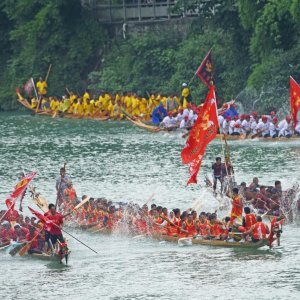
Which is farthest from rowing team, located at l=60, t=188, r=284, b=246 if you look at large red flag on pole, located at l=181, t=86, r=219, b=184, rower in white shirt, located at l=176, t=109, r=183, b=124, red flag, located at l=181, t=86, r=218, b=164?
rower in white shirt, located at l=176, t=109, r=183, b=124

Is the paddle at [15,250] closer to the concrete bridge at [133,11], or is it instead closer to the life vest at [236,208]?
the life vest at [236,208]

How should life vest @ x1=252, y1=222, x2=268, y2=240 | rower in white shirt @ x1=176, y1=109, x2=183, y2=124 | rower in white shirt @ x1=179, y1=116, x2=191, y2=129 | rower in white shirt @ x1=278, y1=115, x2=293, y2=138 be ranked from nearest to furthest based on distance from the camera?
life vest @ x1=252, y1=222, x2=268, y2=240, rower in white shirt @ x1=278, y1=115, x2=293, y2=138, rower in white shirt @ x1=179, y1=116, x2=191, y2=129, rower in white shirt @ x1=176, y1=109, x2=183, y2=124

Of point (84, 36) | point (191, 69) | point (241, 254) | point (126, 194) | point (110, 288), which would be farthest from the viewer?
point (84, 36)

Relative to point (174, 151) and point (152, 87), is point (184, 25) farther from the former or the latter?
point (174, 151)

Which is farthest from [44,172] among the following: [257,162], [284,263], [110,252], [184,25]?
[184,25]

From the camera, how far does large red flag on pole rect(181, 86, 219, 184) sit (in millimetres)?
33469

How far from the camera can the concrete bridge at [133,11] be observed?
6125 cm

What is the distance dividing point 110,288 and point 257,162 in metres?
15.0

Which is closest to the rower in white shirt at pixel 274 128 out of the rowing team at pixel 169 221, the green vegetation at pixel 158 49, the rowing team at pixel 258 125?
the rowing team at pixel 258 125

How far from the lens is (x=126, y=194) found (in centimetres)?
3891

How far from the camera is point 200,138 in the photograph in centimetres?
3372

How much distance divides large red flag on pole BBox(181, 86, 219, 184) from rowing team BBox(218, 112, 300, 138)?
1254 cm

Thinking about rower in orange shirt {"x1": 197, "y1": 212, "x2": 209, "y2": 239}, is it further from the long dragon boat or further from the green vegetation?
the long dragon boat

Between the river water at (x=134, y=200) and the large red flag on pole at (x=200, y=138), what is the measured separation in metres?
2.09
